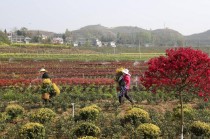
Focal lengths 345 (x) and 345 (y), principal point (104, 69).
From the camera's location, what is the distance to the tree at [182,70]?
8.40 m

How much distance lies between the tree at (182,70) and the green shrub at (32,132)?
3.12 m

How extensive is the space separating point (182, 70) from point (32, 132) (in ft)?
13.9

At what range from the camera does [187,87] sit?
907cm

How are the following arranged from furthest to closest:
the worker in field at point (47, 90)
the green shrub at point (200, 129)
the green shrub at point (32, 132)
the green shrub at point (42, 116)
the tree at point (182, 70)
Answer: the worker in field at point (47, 90), the green shrub at point (42, 116), the green shrub at point (200, 129), the green shrub at point (32, 132), the tree at point (182, 70)

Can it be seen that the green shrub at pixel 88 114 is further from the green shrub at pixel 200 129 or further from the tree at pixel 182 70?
the green shrub at pixel 200 129

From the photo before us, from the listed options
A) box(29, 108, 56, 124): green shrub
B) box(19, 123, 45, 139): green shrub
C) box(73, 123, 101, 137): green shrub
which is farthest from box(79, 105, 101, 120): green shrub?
box(19, 123, 45, 139): green shrub

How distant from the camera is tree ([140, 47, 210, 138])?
8.40 meters

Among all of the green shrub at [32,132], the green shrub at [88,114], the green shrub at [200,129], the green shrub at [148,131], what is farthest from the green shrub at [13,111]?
the green shrub at [200,129]

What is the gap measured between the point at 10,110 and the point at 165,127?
5426mm

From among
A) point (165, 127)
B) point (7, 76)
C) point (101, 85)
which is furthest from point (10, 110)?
point (7, 76)

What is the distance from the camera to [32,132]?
9.21 metres

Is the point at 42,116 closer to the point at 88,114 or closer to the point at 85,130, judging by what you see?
the point at 88,114

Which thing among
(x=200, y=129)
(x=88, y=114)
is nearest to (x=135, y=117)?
(x=88, y=114)

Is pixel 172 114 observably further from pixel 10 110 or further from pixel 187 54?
pixel 10 110
